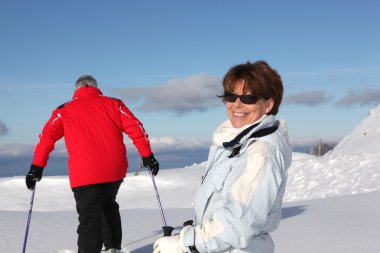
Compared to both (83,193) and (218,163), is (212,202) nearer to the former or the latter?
(218,163)

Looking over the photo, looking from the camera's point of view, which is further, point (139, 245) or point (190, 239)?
point (139, 245)

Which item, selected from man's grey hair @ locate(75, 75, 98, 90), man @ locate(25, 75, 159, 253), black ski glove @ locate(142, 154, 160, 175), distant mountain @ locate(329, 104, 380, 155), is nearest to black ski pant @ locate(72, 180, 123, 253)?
man @ locate(25, 75, 159, 253)

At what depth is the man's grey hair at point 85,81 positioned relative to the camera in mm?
5016

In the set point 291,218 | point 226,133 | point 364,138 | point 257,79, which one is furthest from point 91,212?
point 364,138

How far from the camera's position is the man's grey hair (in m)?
5.02

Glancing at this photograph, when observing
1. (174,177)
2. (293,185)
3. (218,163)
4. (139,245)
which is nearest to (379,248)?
(139,245)

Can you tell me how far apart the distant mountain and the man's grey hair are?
20.2 m

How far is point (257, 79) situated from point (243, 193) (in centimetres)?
57

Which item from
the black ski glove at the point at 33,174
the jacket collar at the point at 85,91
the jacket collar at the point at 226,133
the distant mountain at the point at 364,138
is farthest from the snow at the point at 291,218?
the distant mountain at the point at 364,138

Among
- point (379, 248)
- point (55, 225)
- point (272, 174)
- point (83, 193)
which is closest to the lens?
point (272, 174)

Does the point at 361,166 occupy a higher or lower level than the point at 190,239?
higher

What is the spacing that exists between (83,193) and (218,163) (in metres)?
2.80

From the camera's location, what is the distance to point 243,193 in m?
1.98

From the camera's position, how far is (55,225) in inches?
263
